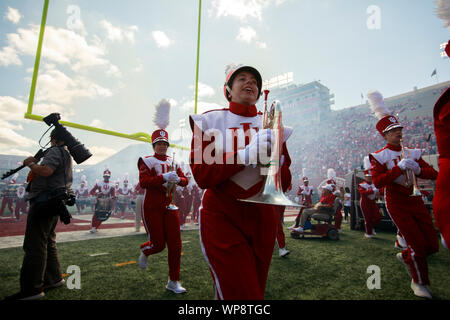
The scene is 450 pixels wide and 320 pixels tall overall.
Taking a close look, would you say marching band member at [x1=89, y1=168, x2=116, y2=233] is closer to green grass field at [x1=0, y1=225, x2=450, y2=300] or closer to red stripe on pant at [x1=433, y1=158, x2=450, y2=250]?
green grass field at [x1=0, y1=225, x2=450, y2=300]

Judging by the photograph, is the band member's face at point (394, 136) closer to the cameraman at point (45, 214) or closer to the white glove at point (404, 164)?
the white glove at point (404, 164)

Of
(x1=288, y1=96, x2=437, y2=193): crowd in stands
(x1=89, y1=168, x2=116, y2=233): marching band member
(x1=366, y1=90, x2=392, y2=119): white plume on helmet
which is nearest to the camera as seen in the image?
(x1=366, y1=90, x2=392, y2=119): white plume on helmet

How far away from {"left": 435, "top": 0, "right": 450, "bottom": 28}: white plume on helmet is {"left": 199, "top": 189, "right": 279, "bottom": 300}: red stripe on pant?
210 centimetres

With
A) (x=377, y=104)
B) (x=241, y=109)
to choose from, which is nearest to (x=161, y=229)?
(x=241, y=109)

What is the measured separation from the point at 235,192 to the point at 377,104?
4.87 meters

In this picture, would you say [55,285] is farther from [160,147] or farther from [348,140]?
[348,140]

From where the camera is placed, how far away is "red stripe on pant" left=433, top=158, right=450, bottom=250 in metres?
1.53

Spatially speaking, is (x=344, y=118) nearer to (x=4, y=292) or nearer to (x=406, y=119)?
(x=406, y=119)

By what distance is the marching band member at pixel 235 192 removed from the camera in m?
1.47

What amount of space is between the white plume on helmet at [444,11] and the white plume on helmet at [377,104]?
3.06 metres

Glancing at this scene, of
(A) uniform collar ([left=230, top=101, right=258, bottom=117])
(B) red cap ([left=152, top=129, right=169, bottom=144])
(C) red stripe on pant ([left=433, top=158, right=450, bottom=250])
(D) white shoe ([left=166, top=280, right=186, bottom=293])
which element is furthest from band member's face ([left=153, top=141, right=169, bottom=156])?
(C) red stripe on pant ([left=433, top=158, right=450, bottom=250])

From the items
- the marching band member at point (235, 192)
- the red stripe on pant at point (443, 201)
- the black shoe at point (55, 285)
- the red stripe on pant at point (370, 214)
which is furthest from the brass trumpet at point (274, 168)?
the red stripe on pant at point (370, 214)

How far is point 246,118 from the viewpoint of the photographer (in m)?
1.95
